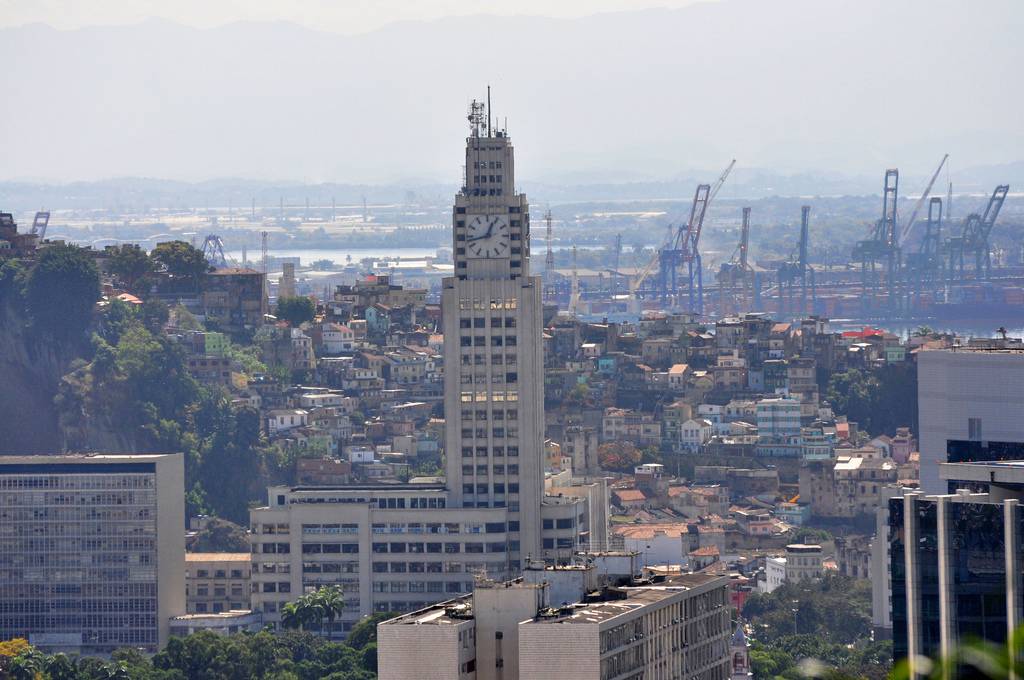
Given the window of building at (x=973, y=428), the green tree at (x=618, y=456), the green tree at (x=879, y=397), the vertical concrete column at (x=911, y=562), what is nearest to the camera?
the vertical concrete column at (x=911, y=562)

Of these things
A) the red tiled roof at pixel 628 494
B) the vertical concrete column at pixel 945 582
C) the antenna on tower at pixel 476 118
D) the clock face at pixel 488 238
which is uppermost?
the antenna on tower at pixel 476 118

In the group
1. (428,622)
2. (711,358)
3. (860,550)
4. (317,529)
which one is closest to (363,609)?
(317,529)

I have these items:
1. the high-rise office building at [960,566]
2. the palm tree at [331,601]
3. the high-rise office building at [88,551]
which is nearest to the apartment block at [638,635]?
the high-rise office building at [960,566]

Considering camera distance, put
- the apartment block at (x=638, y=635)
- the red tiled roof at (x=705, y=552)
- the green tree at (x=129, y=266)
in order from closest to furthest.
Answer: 1. the apartment block at (x=638, y=635)
2. the red tiled roof at (x=705, y=552)
3. the green tree at (x=129, y=266)

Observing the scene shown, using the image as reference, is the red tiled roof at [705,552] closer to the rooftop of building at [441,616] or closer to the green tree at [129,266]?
the green tree at [129,266]

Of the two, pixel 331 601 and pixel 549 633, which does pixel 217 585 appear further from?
pixel 549 633

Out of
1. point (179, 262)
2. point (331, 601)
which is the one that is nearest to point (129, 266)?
point (179, 262)
